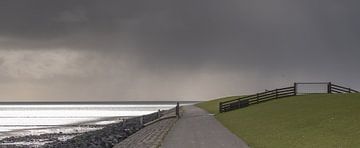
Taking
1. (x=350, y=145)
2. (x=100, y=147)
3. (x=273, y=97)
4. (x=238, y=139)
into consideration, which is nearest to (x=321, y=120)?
(x=238, y=139)

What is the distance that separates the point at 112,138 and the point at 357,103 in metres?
19.6

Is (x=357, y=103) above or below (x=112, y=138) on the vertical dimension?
above

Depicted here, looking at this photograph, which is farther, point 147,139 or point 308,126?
point 147,139

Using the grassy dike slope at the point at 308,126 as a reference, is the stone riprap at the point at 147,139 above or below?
below

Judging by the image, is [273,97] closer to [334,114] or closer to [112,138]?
[112,138]

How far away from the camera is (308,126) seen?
32656 mm

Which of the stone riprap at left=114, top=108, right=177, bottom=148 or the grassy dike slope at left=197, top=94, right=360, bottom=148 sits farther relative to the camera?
the stone riprap at left=114, top=108, right=177, bottom=148

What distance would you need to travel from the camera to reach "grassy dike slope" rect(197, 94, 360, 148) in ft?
86.2

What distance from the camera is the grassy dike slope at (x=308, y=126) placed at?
86.2 feet

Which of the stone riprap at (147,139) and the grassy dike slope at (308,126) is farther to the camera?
the stone riprap at (147,139)

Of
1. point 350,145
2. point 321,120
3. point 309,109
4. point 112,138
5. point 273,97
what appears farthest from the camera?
point 273,97

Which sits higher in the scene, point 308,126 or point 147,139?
point 308,126

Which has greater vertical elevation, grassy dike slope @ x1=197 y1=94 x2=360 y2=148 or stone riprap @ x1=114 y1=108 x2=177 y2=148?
grassy dike slope @ x1=197 y1=94 x2=360 y2=148

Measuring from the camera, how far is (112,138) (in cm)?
4691
